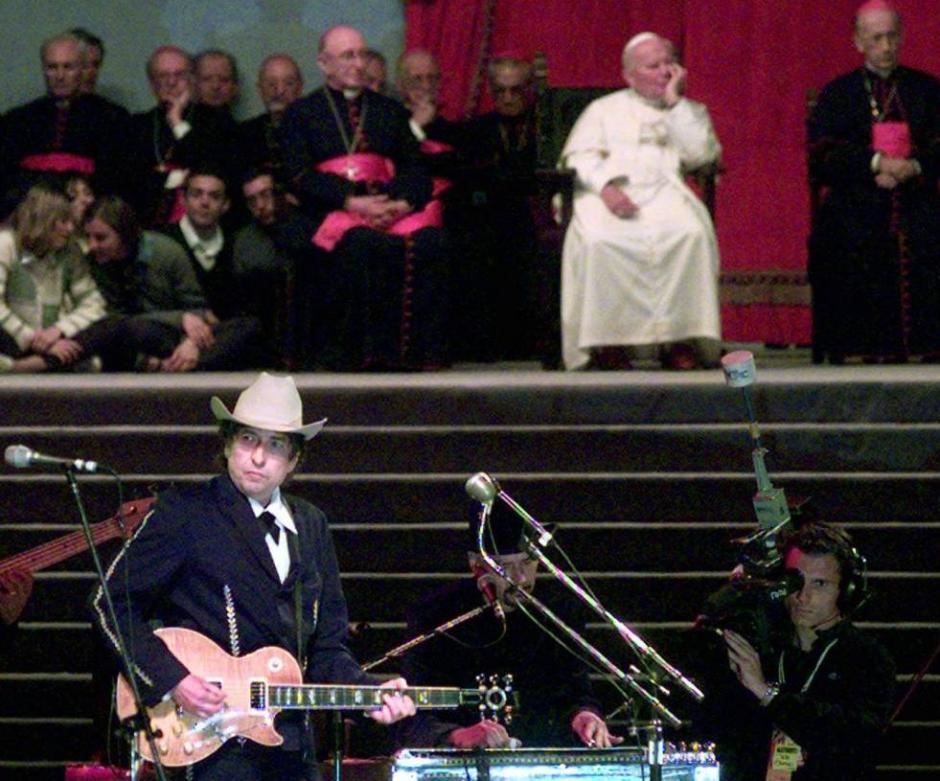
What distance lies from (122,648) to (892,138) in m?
6.28

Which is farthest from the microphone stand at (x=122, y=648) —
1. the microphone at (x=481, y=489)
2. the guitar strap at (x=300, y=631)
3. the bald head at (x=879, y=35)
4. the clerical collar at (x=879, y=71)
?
the clerical collar at (x=879, y=71)

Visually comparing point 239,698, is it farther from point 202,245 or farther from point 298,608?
point 202,245

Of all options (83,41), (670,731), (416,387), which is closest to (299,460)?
(670,731)

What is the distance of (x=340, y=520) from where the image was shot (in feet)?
28.3

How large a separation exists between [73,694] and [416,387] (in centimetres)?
185

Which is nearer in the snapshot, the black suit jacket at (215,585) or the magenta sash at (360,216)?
the black suit jacket at (215,585)

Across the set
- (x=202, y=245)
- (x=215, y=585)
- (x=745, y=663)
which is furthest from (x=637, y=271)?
(x=215, y=585)

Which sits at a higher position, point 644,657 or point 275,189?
point 275,189

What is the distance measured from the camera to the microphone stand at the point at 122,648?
5199 millimetres

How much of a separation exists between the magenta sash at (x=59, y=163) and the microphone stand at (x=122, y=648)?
6.18m

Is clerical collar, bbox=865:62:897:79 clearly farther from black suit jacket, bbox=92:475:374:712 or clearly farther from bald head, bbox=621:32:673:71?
black suit jacket, bbox=92:475:374:712

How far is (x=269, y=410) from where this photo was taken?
5.91 m

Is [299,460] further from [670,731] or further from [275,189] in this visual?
[275,189]

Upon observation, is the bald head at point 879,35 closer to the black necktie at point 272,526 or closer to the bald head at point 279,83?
the bald head at point 279,83
